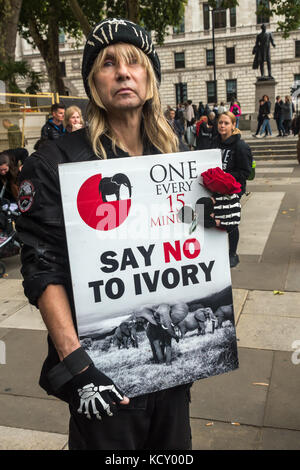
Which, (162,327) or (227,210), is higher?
(227,210)

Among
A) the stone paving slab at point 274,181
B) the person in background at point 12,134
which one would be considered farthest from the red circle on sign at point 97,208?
the person in background at point 12,134

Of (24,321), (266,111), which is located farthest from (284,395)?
(266,111)

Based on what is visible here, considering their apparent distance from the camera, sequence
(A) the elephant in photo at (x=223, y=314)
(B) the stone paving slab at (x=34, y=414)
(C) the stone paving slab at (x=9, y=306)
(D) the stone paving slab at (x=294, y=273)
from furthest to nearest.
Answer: (D) the stone paving slab at (x=294, y=273) < (C) the stone paving slab at (x=9, y=306) < (B) the stone paving slab at (x=34, y=414) < (A) the elephant in photo at (x=223, y=314)

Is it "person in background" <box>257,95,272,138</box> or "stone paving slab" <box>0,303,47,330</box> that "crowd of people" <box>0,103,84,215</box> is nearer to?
"stone paving slab" <box>0,303,47,330</box>

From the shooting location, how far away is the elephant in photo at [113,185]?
1558mm

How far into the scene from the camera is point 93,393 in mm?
1476

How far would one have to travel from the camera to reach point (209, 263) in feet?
5.67

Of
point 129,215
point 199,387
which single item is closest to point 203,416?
point 199,387

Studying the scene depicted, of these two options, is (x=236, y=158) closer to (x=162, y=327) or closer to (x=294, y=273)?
(x=294, y=273)

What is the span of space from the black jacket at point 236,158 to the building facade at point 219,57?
46.7 meters

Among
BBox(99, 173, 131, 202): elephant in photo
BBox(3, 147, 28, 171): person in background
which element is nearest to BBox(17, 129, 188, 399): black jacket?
BBox(99, 173, 131, 202): elephant in photo

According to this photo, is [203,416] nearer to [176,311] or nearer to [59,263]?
[176,311]

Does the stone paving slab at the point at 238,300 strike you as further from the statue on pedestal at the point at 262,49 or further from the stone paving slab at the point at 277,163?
the statue on pedestal at the point at 262,49

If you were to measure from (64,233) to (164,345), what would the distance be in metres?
0.49
